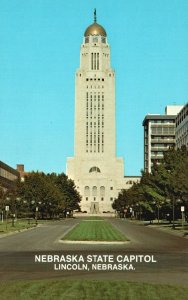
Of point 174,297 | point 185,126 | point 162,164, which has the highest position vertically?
point 185,126

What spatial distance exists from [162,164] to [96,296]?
7694cm

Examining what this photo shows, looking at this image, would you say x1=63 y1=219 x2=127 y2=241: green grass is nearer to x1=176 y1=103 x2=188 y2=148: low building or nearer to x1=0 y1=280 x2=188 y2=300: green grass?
x1=0 y1=280 x2=188 y2=300: green grass

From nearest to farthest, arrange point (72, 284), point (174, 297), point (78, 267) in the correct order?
1. point (174, 297)
2. point (72, 284)
3. point (78, 267)

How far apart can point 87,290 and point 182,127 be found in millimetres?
159228

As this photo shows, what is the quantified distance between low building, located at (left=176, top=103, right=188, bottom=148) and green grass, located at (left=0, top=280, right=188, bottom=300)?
140716 millimetres

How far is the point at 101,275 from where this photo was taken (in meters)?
19.4

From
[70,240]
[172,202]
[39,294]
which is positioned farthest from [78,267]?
[172,202]

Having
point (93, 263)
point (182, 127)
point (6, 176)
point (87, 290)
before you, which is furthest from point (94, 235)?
point (6, 176)

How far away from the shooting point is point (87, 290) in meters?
15.9

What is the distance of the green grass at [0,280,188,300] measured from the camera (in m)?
14.7

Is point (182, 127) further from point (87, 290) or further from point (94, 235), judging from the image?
point (87, 290)

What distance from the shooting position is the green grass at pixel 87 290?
1473 cm

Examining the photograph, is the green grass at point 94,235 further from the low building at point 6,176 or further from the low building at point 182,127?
the low building at point 6,176

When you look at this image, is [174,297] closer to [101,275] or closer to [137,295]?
[137,295]
